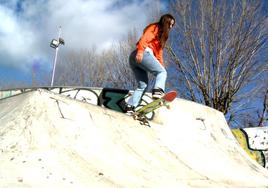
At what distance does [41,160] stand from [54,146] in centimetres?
24

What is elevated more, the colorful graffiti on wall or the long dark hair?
the long dark hair

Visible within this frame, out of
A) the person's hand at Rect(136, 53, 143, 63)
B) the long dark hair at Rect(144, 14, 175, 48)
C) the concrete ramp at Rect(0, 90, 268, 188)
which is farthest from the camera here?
the long dark hair at Rect(144, 14, 175, 48)

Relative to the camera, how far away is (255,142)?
7754mm

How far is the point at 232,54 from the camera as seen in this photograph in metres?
15.6

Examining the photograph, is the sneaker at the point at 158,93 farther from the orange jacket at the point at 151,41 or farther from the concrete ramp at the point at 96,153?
the orange jacket at the point at 151,41

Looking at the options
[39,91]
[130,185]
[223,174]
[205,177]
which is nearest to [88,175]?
[130,185]

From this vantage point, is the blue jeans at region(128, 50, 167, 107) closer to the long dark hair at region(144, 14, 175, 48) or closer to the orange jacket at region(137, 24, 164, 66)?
the orange jacket at region(137, 24, 164, 66)

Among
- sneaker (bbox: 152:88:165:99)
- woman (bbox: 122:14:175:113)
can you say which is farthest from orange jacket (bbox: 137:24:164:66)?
sneaker (bbox: 152:88:165:99)

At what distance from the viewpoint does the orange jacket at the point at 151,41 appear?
4.42m

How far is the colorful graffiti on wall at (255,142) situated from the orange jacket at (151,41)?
4106 millimetres

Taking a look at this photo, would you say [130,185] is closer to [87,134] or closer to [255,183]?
[87,134]

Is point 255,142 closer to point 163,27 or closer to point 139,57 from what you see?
point 163,27

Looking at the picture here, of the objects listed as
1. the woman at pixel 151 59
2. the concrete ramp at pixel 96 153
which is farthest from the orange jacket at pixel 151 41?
the concrete ramp at pixel 96 153

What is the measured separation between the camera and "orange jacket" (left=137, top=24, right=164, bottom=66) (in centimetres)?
442
